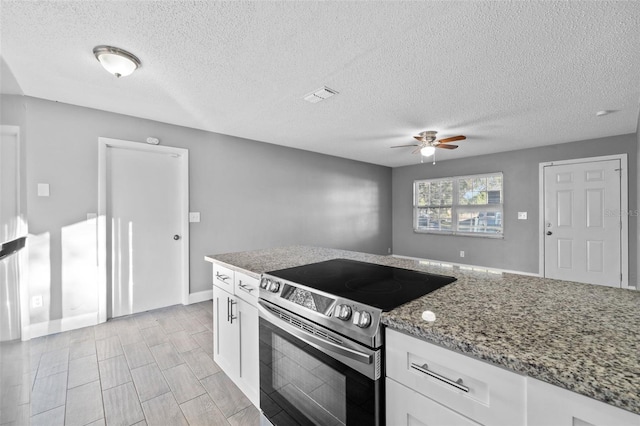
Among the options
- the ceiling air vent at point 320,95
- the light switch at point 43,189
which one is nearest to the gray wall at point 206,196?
the light switch at point 43,189

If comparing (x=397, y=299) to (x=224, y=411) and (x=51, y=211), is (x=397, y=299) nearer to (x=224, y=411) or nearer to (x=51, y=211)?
(x=224, y=411)

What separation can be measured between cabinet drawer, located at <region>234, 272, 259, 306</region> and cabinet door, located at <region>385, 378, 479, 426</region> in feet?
2.95

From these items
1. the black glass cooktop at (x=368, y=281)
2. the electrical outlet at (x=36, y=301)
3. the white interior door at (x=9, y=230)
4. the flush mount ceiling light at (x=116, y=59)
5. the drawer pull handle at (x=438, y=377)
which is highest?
the flush mount ceiling light at (x=116, y=59)

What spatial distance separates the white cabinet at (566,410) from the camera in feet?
1.87

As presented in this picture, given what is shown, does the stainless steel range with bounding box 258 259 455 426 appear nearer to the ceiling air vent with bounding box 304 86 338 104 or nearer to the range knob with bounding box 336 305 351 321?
the range knob with bounding box 336 305 351 321

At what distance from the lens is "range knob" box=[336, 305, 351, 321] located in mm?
1026

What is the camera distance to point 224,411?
1732mm

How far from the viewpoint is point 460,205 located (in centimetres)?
579

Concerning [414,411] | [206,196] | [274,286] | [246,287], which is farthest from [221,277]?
[206,196]

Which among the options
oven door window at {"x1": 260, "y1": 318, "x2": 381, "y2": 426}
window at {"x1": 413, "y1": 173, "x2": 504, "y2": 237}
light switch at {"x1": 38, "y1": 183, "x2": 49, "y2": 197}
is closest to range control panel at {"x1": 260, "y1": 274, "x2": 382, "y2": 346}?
oven door window at {"x1": 260, "y1": 318, "x2": 381, "y2": 426}

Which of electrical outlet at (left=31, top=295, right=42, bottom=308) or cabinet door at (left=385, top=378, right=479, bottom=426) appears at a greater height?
cabinet door at (left=385, top=378, right=479, bottom=426)

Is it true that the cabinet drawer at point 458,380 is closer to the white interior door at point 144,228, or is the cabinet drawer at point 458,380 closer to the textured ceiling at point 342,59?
the textured ceiling at point 342,59

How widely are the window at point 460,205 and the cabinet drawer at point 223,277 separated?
17.2ft

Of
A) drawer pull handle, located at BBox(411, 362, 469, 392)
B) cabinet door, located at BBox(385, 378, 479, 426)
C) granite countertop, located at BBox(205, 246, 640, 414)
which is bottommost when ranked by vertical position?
cabinet door, located at BBox(385, 378, 479, 426)
